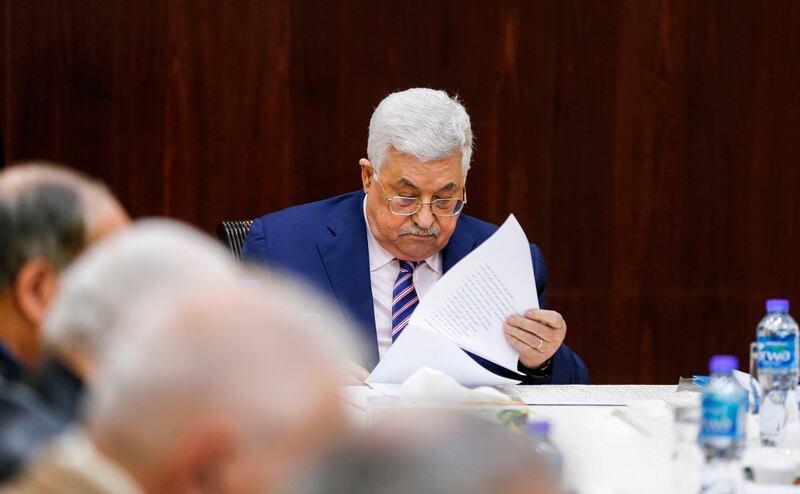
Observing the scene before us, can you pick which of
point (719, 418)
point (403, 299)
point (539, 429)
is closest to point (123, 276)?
point (539, 429)

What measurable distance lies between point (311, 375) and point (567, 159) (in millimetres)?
3688

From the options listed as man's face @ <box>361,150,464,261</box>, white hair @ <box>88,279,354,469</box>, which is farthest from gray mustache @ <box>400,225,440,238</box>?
white hair @ <box>88,279,354,469</box>

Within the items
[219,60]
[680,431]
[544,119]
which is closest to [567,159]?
[544,119]

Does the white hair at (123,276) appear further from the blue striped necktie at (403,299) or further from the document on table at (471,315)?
the blue striped necktie at (403,299)

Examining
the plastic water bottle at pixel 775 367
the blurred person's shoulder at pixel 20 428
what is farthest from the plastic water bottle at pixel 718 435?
the blurred person's shoulder at pixel 20 428

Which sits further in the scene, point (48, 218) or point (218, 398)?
point (48, 218)

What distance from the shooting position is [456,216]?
119 inches

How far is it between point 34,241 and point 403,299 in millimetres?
1615

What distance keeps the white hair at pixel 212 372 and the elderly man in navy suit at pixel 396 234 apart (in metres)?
2.03

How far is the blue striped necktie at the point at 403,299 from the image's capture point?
2.94 m

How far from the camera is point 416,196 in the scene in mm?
3008

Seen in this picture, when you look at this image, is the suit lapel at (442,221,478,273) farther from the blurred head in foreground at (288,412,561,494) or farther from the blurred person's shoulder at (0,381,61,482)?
the blurred head in foreground at (288,412,561,494)

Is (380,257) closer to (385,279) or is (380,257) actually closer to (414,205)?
(385,279)

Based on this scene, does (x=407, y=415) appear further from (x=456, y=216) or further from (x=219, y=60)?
(x=219, y=60)
